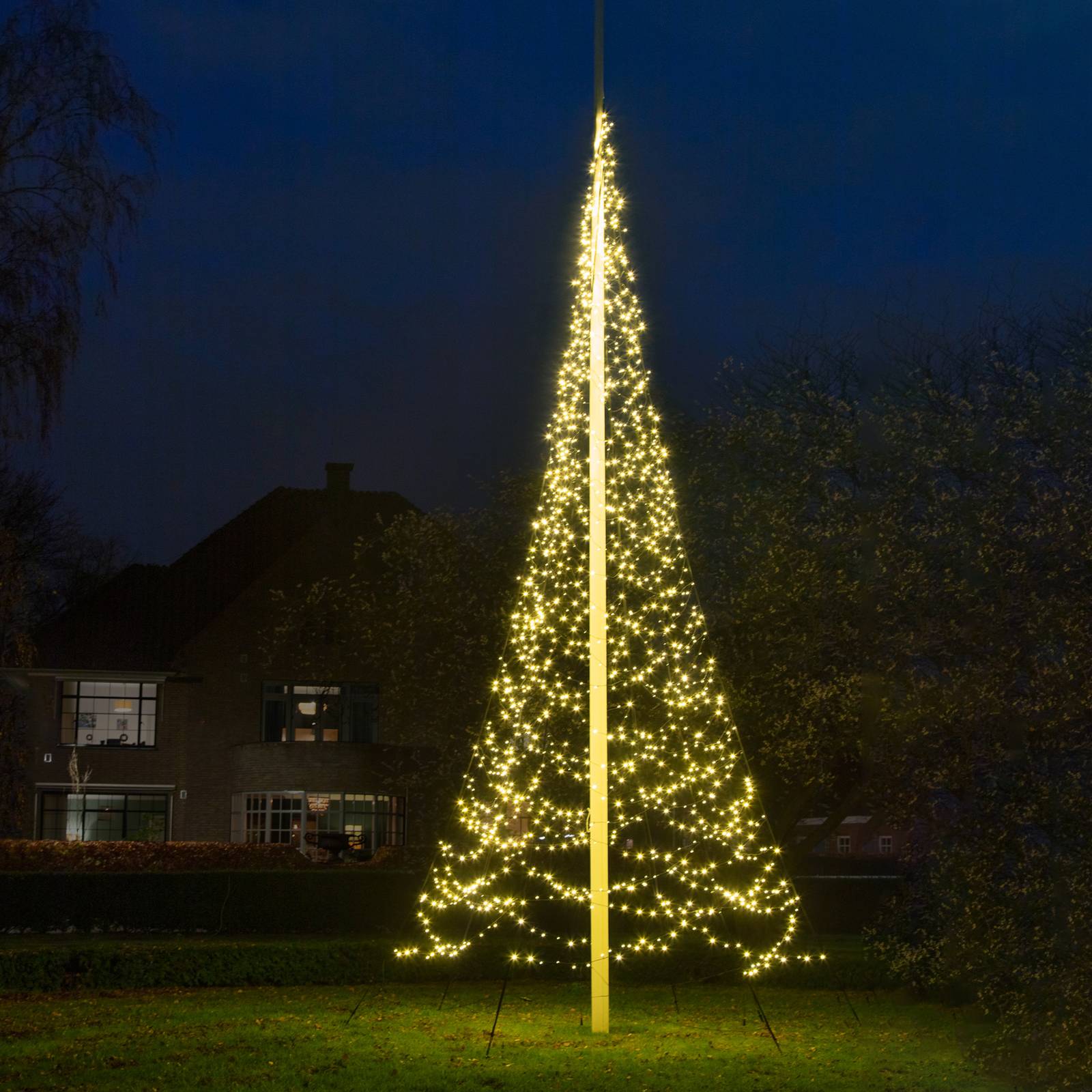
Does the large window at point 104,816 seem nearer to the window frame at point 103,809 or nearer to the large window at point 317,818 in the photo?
the window frame at point 103,809

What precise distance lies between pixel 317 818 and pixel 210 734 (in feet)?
11.1

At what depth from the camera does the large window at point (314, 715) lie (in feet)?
113

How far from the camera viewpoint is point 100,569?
55.6 m

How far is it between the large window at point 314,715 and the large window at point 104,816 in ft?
10.3

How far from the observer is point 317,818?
111 feet

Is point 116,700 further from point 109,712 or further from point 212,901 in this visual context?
point 212,901

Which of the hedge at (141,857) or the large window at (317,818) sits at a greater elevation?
the large window at (317,818)

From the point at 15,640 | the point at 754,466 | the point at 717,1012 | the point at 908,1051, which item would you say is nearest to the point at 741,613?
the point at 754,466

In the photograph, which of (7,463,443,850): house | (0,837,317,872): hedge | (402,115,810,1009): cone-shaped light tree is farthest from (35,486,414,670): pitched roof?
(402,115,810,1009): cone-shaped light tree

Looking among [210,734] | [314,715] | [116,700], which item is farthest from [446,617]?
[116,700]

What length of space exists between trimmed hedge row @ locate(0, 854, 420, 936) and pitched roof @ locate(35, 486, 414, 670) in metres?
10.1

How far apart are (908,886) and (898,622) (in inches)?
127

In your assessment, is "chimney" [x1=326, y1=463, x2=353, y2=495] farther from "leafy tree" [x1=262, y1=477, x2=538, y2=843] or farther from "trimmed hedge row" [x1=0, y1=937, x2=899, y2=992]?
"trimmed hedge row" [x1=0, y1=937, x2=899, y2=992]

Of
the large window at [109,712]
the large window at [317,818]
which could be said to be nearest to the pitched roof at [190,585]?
the large window at [109,712]
